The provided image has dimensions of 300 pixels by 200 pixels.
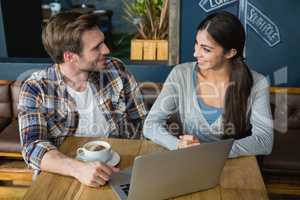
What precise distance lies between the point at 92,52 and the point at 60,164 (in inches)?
26.6

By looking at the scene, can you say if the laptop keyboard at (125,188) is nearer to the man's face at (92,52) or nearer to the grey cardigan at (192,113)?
the grey cardigan at (192,113)

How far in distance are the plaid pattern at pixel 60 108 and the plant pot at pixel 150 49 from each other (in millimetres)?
1295

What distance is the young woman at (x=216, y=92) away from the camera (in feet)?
6.72

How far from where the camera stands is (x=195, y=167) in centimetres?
141

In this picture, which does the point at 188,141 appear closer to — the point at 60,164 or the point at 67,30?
the point at 60,164

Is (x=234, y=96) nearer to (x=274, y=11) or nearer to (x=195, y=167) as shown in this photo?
(x=195, y=167)

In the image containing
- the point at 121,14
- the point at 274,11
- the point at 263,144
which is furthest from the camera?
the point at 121,14

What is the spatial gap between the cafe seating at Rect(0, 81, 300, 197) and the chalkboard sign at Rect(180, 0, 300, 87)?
1.22ft

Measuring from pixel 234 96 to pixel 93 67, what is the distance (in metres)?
0.74

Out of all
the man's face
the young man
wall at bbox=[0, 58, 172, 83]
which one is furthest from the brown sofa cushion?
the man's face

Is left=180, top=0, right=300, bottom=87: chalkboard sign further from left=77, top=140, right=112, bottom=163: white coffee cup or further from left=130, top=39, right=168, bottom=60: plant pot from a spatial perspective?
left=77, top=140, right=112, bottom=163: white coffee cup

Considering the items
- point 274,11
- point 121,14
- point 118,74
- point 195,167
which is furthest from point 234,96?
point 121,14

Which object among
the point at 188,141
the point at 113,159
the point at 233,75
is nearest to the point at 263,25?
the point at 233,75

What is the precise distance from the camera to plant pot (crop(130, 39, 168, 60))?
11.6ft
